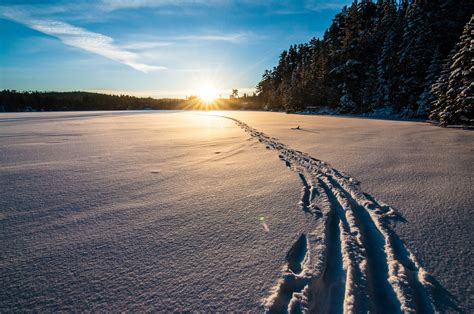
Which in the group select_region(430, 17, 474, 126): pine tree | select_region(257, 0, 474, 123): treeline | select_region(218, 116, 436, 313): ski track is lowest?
select_region(218, 116, 436, 313): ski track

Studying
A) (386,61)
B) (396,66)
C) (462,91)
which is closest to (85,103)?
(386,61)

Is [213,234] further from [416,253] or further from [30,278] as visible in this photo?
[416,253]

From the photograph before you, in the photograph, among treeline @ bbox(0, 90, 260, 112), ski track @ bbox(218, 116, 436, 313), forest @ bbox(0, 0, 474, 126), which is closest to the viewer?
ski track @ bbox(218, 116, 436, 313)

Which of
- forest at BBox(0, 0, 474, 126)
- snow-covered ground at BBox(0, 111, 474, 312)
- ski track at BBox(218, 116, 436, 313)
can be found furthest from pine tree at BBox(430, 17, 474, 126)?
ski track at BBox(218, 116, 436, 313)

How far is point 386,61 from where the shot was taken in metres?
26.5

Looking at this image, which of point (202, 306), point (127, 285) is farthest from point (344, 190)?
point (127, 285)

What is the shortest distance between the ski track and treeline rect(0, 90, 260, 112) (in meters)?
74.2

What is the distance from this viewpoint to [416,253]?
1798 millimetres

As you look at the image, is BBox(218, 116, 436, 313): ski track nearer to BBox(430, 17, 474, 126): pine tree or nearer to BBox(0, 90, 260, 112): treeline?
Result: BBox(430, 17, 474, 126): pine tree

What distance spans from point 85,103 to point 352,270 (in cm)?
10269

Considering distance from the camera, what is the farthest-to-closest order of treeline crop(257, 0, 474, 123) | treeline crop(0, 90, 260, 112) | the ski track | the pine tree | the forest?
treeline crop(0, 90, 260, 112) → treeline crop(257, 0, 474, 123) → the forest → the pine tree → the ski track

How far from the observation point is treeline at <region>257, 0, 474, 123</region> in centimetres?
1981

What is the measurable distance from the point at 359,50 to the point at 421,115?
1681 cm

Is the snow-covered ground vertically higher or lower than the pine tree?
lower
